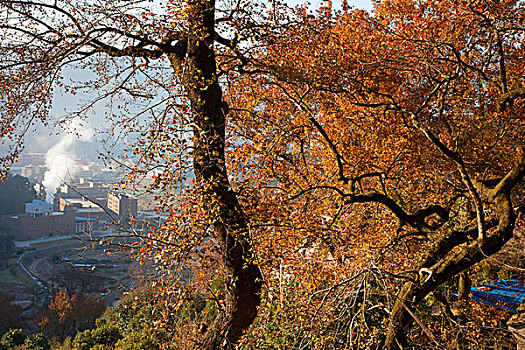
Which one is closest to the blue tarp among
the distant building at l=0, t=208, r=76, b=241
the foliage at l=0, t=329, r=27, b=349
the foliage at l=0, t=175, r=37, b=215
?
the foliage at l=0, t=329, r=27, b=349

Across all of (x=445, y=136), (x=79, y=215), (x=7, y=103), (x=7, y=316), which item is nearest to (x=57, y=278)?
(x=7, y=316)

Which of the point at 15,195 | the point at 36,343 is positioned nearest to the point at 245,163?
the point at 36,343

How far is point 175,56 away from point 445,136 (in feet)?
15.6

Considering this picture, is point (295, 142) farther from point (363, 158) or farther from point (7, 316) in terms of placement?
point (7, 316)

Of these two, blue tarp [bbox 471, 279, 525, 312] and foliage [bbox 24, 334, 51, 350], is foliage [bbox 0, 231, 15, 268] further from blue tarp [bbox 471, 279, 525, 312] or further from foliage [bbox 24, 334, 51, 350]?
blue tarp [bbox 471, 279, 525, 312]

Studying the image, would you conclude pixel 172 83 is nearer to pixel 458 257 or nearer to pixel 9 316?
pixel 458 257

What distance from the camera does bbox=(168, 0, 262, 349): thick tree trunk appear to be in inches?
151

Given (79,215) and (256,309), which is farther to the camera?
(79,215)

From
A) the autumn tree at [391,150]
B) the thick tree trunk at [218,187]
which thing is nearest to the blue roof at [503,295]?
the autumn tree at [391,150]

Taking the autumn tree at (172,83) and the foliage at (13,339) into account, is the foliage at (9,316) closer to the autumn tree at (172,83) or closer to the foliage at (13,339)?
the foliage at (13,339)

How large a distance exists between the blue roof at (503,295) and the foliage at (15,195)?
48.2 meters

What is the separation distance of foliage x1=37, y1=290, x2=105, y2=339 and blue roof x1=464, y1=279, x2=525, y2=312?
67.7 ft

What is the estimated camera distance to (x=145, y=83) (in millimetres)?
4918

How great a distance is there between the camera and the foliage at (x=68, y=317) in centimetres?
2039
